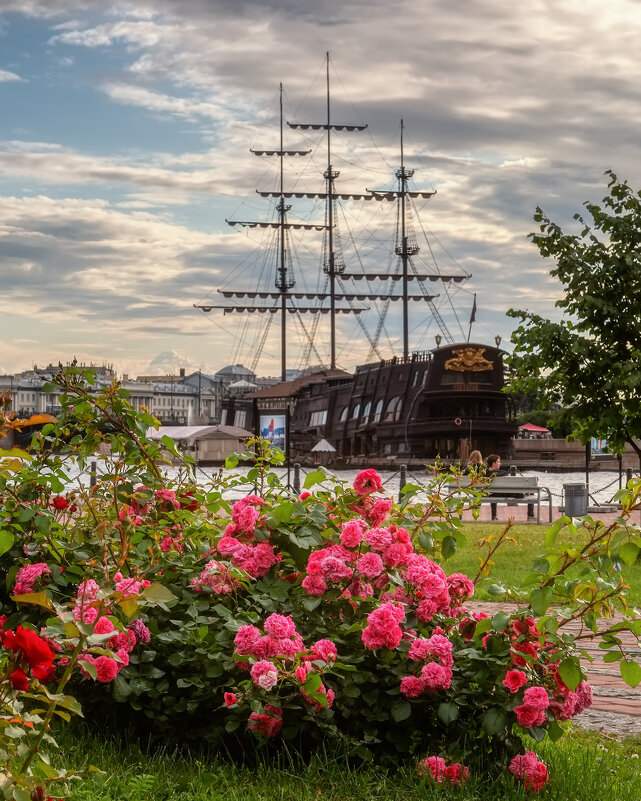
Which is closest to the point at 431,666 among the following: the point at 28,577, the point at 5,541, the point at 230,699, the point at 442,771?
the point at 442,771

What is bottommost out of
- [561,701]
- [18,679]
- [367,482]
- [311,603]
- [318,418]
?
[561,701]

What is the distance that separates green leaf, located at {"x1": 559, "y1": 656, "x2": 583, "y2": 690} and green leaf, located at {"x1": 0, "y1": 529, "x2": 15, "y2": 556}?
240cm

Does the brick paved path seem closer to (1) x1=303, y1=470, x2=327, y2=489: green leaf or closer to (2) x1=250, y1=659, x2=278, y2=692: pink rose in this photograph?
(1) x1=303, y1=470, x2=327, y2=489: green leaf

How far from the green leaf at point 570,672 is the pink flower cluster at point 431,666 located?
0.41m

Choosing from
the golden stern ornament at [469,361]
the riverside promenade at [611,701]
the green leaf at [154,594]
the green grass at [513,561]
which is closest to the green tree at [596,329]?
the green grass at [513,561]

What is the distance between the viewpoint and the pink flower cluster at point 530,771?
158 inches

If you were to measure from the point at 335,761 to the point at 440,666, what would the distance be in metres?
0.56

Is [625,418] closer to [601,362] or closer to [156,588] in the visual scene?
[601,362]

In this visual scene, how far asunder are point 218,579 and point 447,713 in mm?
1137

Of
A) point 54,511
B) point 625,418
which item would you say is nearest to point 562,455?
point 625,418

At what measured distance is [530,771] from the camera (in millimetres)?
4027

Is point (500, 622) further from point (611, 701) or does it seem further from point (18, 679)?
point (611, 701)

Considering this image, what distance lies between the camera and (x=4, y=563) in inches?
201

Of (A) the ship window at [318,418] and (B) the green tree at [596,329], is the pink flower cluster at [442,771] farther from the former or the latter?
(A) the ship window at [318,418]
